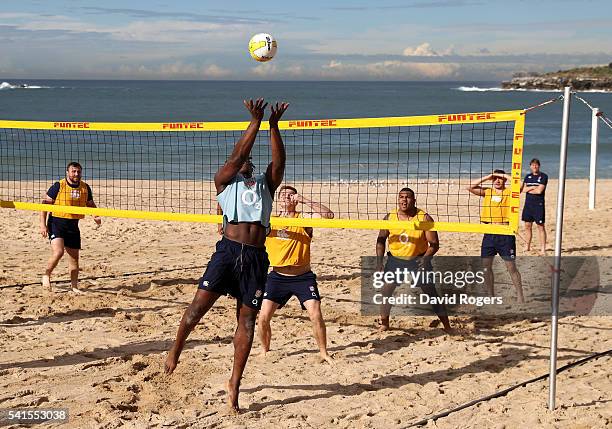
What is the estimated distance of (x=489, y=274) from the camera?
9.04 metres

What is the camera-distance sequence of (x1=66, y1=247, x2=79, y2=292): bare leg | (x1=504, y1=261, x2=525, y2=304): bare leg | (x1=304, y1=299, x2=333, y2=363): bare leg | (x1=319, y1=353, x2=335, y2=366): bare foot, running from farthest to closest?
(x1=66, y1=247, x2=79, y2=292): bare leg < (x1=504, y1=261, x2=525, y2=304): bare leg < (x1=319, y1=353, x2=335, y2=366): bare foot < (x1=304, y1=299, x2=333, y2=363): bare leg

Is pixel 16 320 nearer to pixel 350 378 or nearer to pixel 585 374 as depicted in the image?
pixel 350 378

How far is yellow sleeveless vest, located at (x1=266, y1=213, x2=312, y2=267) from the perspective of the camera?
269 inches

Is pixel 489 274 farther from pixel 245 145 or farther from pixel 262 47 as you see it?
pixel 245 145

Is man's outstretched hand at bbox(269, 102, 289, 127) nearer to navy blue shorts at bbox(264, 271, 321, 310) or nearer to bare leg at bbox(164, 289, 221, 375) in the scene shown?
bare leg at bbox(164, 289, 221, 375)

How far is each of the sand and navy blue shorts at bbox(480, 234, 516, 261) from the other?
823 mm

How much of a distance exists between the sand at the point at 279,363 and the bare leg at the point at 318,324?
128 mm

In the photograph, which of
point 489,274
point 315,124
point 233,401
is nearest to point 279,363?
point 233,401

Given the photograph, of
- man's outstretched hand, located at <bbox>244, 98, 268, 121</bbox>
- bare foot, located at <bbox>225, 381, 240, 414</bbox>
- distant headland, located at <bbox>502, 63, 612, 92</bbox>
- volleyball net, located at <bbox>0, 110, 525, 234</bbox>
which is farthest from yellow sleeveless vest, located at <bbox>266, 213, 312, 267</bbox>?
distant headland, located at <bbox>502, 63, 612, 92</bbox>

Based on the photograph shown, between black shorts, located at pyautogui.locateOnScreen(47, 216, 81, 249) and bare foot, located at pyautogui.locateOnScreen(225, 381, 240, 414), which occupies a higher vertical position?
black shorts, located at pyautogui.locateOnScreen(47, 216, 81, 249)

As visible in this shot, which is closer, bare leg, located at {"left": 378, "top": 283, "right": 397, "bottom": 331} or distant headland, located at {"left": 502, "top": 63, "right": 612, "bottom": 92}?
bare leg, located at {"left": 378, "top": 283, "right": 397, "bottom": 331}

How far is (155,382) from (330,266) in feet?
15.8

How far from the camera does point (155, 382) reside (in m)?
6.17

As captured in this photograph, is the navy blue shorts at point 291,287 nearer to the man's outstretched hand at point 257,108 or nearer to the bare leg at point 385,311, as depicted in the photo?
the bare leg at point 385,311
